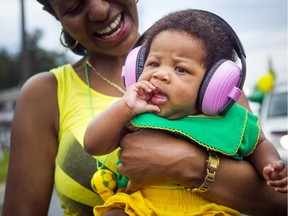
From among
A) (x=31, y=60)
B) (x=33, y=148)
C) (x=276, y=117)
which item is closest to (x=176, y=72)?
(x=33, y=148)

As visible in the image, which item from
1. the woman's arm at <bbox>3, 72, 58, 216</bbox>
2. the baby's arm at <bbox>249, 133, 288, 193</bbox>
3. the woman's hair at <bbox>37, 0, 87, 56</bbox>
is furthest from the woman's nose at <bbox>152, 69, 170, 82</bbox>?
the woman's hair at <bbox>37, 0, 87, 56</bbox>

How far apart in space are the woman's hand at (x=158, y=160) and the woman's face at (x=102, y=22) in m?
0.67

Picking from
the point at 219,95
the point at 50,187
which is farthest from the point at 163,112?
the point at 50,187

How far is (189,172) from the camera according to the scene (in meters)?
2.11

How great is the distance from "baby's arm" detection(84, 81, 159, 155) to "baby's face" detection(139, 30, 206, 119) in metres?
0.05

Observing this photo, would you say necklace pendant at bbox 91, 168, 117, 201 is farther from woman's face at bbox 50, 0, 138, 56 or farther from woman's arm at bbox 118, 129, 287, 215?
woman's face at bbox 50, 0, 138, 56

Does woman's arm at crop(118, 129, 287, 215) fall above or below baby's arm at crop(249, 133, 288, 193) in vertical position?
below

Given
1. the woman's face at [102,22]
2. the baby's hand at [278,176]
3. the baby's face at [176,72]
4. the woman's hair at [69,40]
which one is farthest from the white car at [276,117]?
the baby's hand at [278,176]

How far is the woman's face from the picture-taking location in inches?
104

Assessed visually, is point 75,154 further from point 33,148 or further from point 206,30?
point 206,30

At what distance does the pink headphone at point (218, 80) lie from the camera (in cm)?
206

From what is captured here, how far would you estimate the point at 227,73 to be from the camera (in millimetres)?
2064

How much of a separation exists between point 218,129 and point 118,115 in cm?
44

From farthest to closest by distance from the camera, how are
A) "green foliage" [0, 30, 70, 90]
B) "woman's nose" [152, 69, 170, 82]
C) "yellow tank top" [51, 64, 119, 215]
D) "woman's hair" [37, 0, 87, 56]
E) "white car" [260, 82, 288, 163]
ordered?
1. "green foliage" [0, 30, 70, 90]
2. "white car" [260, 82, 288, 163]
3. "woman's hair" [37, 0, 87, 56]
4. "yellow tank top" [51, 64, 119, 215]
5. "woman's nose" [152, 69, 170, 82]
